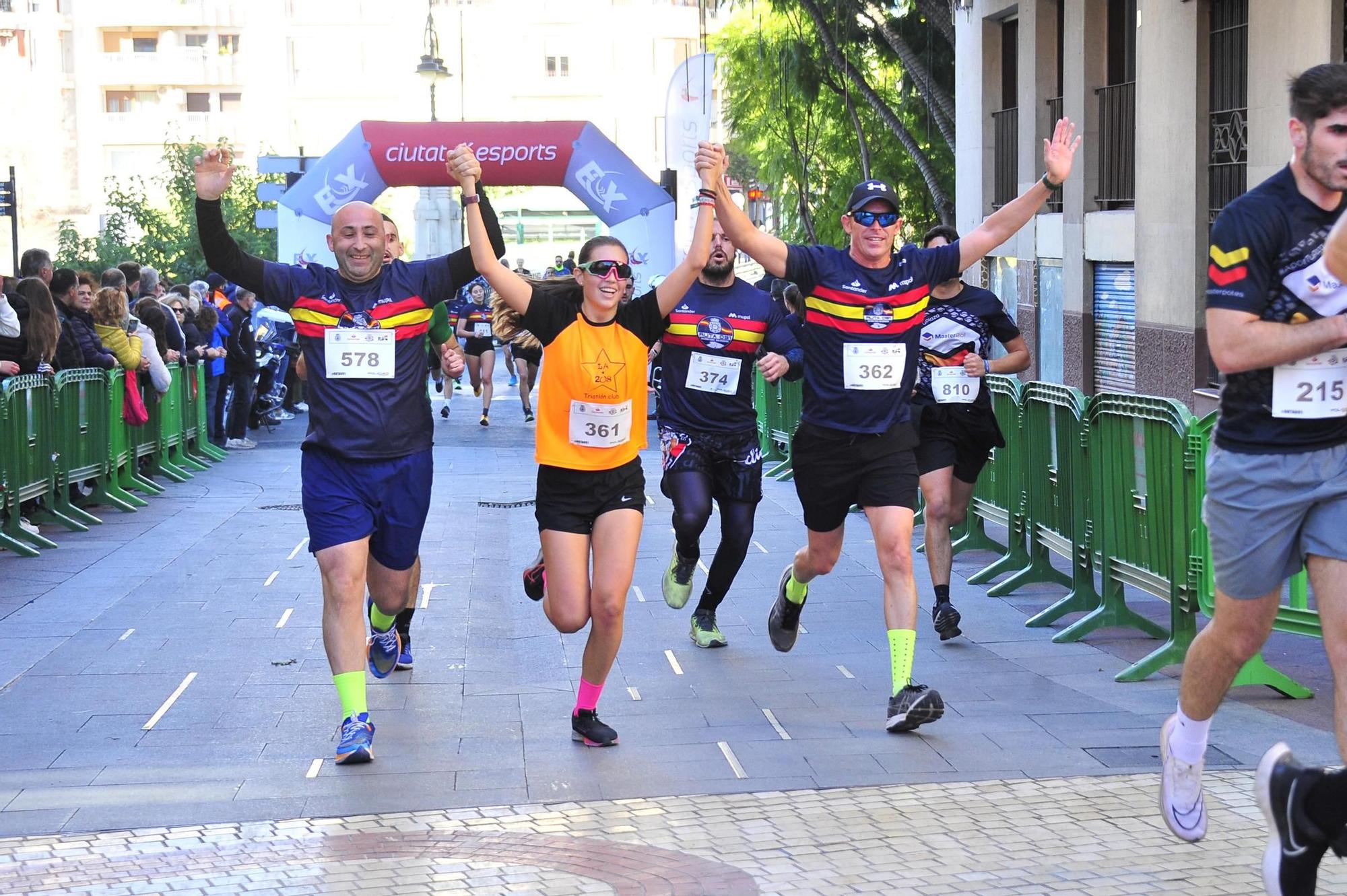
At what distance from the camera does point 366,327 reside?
6789 millimetres

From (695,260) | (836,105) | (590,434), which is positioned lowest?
(590,434)

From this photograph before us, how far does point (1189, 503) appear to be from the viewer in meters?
7.57

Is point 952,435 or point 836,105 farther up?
point 836,105

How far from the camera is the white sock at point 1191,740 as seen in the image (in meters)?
4.90

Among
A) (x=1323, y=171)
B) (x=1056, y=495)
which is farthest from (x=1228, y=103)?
(x=1323, y=171)

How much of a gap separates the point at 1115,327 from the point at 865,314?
11.2 metres

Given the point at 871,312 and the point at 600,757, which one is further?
the point at 871,312

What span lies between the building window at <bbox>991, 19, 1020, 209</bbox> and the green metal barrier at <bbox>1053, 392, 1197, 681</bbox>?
43.6 ft

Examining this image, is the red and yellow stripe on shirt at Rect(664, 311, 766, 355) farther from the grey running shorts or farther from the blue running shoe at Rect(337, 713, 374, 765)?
the grey running shorts

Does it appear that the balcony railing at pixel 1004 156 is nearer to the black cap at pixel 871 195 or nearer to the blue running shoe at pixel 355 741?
the black cap at pixel 871 195

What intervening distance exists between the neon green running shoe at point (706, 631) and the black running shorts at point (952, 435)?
4.18 feet

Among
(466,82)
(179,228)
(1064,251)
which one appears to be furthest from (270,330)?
(466,82)

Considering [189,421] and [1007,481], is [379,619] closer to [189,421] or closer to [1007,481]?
[1007,481]

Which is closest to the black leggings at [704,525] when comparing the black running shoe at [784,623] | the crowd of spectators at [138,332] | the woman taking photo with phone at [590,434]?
the black running shoe at [784,623]
